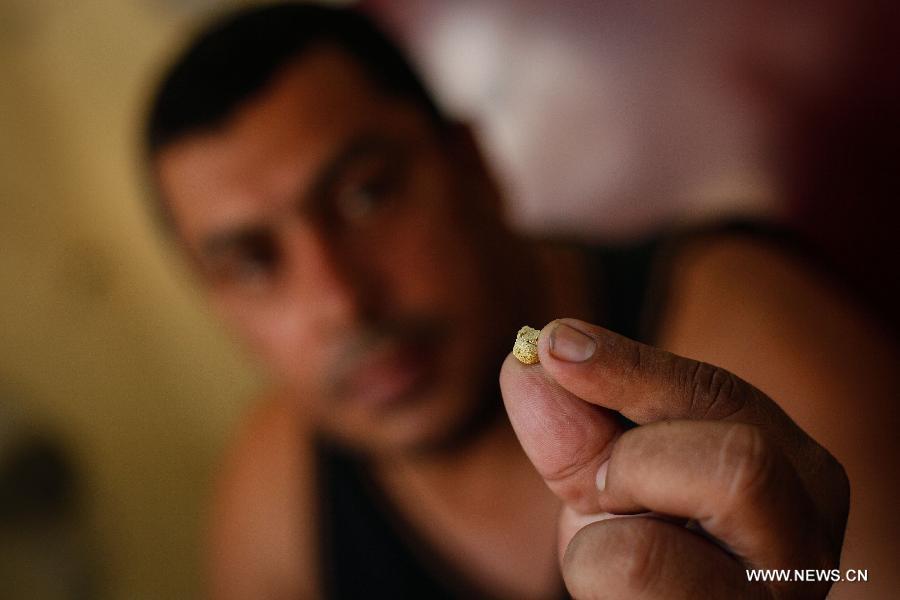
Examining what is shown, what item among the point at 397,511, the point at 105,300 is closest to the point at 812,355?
the point at 397,511

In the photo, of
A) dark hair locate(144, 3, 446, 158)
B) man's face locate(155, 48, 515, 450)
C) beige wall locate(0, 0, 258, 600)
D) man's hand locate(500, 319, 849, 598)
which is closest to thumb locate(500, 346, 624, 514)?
man's hand locate(500, 319, 849, 598)

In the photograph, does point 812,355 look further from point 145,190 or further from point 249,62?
point 145,190

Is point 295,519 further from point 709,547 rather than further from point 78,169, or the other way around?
point 78,169

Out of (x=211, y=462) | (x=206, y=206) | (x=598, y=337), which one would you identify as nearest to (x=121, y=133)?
(x=211, y=462)

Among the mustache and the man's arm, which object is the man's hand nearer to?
the man's arm

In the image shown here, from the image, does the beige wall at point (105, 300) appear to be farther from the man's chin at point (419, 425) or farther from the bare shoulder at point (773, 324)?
the bare shoulder at point (773, 324)

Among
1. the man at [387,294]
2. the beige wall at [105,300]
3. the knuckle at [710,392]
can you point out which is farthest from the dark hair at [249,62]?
the beige wall at [105,300]
